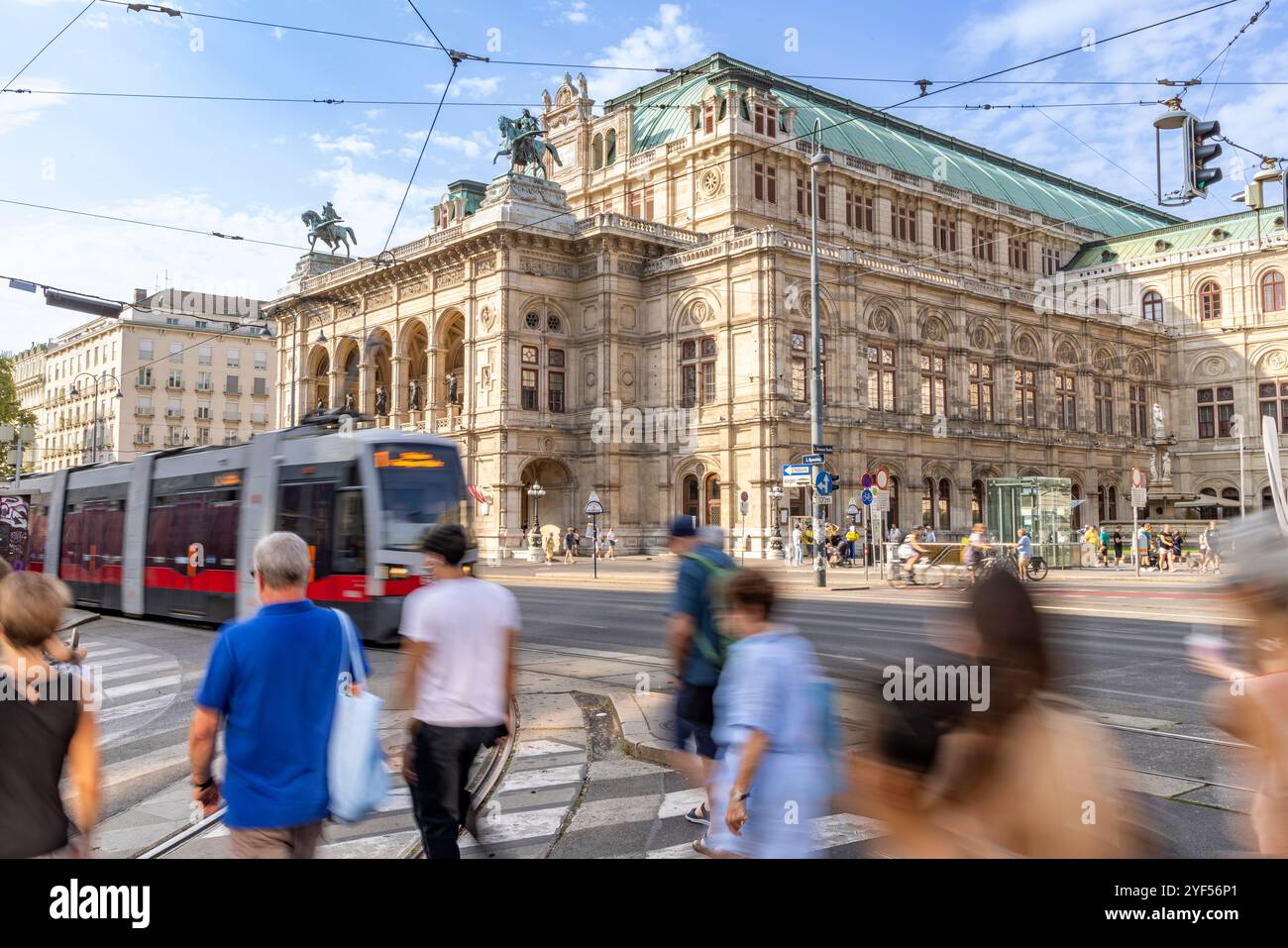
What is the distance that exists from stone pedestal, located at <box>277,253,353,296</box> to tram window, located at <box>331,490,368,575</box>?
52.8 m

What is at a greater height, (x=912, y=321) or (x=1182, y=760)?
(x=912, y=321)

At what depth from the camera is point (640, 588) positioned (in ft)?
97.5

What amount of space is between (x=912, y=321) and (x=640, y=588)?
91.2 ft

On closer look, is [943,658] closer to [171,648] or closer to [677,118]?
[171,648]

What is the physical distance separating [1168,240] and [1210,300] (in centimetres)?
701

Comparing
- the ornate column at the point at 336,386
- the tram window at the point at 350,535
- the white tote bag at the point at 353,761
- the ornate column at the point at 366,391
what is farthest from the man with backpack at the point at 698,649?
the ornate column at the point at 336,386

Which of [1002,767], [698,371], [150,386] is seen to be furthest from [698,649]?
[150,386]

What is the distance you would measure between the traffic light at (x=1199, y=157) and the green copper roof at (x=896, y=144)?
131ft

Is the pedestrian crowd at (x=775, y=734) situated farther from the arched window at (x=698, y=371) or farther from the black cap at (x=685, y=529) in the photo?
the arched window at (x=698, y=371)

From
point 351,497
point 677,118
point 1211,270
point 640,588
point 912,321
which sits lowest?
point 640,588

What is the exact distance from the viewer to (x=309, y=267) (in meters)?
64.5

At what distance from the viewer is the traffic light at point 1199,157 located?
14.4 m

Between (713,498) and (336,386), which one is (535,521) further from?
(336,386)
